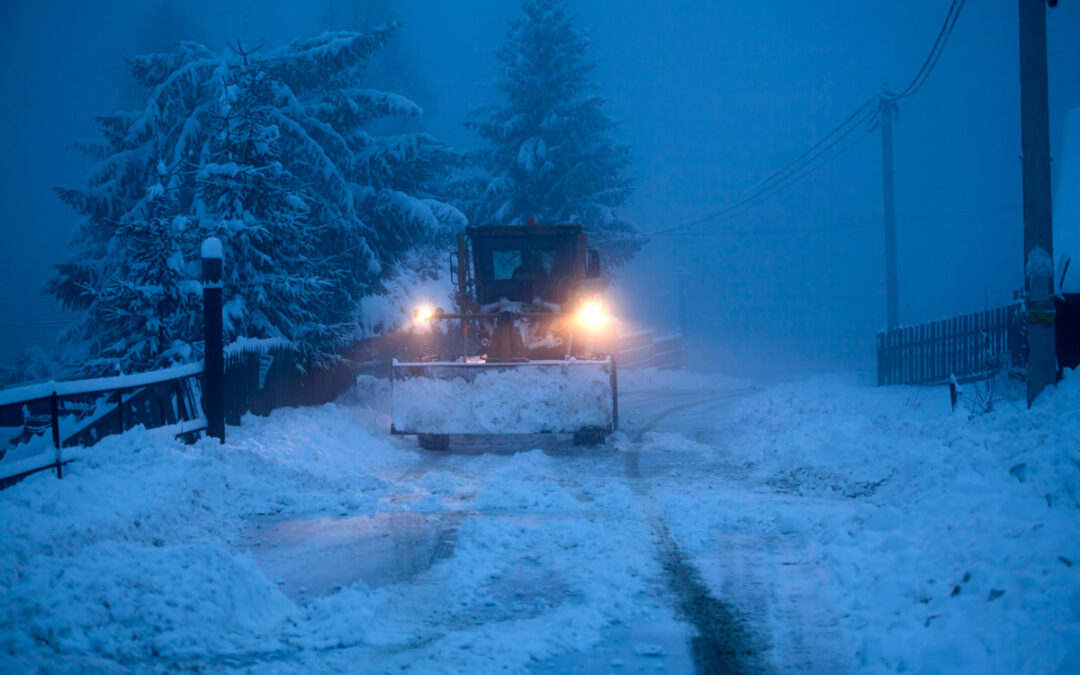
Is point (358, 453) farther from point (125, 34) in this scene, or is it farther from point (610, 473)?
point (125, 34)

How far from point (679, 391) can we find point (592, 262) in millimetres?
11069

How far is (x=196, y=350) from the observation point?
533 inches

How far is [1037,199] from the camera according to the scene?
9641 millimetres

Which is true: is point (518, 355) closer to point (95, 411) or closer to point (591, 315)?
point (591, 315)

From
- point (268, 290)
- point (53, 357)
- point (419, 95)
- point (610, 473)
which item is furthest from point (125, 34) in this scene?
point (610, 473)

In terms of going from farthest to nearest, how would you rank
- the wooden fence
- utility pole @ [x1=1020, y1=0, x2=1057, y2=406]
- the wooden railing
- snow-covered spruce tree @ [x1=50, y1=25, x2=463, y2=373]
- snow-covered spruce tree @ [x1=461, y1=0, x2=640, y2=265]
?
1. snow-covered spruce tree @ [x1=461, y1=0, x2=640, y2=265]
2. the wooden fence
3. snow-covered spruce tree @ [x1=50, y1=25, x2=463, y2=373]
4. utility pole @ [x1=1020, y1=0, x2=1057, y2=406]
5. the wooden railing

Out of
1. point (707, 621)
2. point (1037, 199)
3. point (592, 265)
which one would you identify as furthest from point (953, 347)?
point (707, 621)

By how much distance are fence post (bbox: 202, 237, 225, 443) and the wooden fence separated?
44.4 ft

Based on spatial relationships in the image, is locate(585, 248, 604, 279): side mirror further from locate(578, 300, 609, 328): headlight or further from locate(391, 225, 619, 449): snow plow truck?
locate(578, 300, 609, 328): headlight

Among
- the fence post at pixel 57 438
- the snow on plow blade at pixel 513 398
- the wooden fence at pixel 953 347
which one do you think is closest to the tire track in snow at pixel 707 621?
the snow on plow blade at pixel 513 398

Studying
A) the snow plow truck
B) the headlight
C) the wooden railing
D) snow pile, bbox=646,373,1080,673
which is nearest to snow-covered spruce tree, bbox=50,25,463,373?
the wooden railing

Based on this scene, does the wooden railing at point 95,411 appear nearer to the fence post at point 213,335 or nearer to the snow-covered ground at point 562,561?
the fence post at point 213,335

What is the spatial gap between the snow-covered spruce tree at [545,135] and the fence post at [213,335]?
59.7 feet

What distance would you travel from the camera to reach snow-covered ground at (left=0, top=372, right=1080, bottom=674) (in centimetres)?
430
